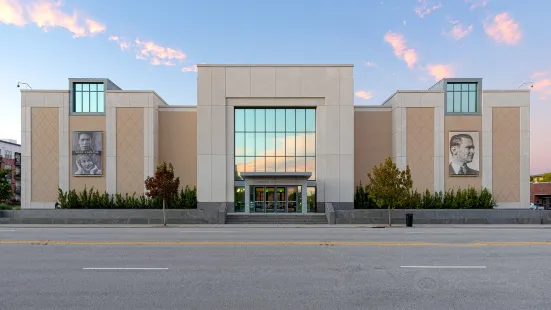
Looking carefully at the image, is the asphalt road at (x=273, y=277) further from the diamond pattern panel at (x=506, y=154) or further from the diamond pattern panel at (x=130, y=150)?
the diamond pattern panel at (x=506, y=154)

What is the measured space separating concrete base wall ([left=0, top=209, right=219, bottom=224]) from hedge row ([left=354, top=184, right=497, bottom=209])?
14365 millimetres

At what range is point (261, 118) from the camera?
32500 mm

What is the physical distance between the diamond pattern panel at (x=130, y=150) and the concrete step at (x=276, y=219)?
10.0 m

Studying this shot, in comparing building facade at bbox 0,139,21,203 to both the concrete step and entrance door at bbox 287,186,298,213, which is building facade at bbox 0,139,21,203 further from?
entrance door at bbox 287,186,298,213

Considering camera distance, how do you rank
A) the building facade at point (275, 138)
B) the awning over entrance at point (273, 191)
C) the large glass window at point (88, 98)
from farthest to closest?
the large glass window at point (88, 98) < the building facade at point (275, 138) < the awning over entrance at point (273, 191)

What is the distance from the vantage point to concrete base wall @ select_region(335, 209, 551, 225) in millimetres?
26156

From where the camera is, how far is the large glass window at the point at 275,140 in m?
32.2

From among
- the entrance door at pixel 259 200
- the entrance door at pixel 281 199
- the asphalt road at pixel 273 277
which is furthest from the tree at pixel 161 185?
the asphalt road at pixel 273 277

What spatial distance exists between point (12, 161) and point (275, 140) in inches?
3095

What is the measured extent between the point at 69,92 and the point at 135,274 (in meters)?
28.9

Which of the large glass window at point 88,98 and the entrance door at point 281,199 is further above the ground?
the large glass window at point 88,98

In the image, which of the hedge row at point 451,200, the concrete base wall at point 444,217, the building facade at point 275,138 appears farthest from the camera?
the building facade at point 275,138

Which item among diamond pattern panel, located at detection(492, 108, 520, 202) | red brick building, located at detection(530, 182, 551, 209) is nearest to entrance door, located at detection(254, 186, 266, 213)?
diamond pattern panel, located at detection(492, 108, 520, 202)

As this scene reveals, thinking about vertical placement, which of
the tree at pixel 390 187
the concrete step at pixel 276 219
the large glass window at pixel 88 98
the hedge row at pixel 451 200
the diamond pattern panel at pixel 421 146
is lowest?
the concrete step at pixel 276 219
